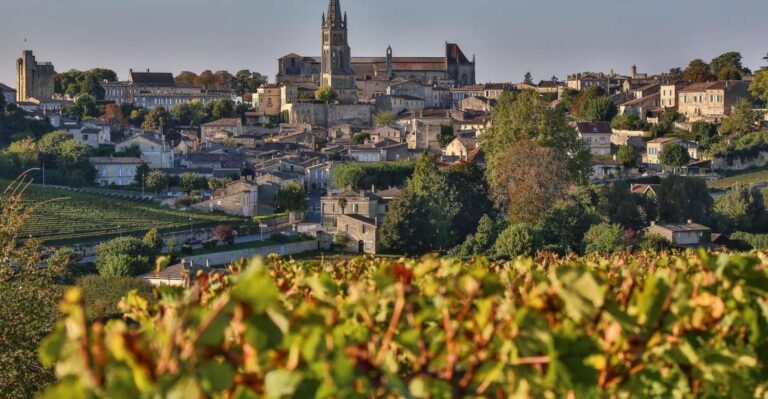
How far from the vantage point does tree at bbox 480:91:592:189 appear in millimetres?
49812

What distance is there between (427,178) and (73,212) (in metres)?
12.2

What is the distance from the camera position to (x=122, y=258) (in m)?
37.2

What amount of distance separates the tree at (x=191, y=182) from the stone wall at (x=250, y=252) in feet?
43.4

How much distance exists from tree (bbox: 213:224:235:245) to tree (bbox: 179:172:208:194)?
13.8 metres

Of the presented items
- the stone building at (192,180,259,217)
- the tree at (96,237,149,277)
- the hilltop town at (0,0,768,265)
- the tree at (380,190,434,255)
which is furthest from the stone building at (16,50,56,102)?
the tree at (96,237,149,277)

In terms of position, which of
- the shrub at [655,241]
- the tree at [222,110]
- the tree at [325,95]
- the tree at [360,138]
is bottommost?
the shrub at [655,241]

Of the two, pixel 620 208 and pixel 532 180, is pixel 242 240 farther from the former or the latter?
pixel 620 208

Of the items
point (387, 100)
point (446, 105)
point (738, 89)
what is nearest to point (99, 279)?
point (738, 89)

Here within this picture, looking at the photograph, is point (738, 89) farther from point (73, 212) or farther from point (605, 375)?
point (605, 375)

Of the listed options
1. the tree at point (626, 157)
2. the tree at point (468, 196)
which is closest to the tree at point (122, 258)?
the tree at point (468, 196)

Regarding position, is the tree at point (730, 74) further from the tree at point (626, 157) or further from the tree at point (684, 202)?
the tree at point (684, 202)

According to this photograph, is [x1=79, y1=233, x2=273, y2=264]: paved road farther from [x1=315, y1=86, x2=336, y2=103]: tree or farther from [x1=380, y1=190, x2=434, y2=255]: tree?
[x1=315, y1=86, x2=336, y2=103]: tree

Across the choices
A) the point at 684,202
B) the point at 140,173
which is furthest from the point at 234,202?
the point at 684,202

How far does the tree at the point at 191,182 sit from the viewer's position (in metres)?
58.8
